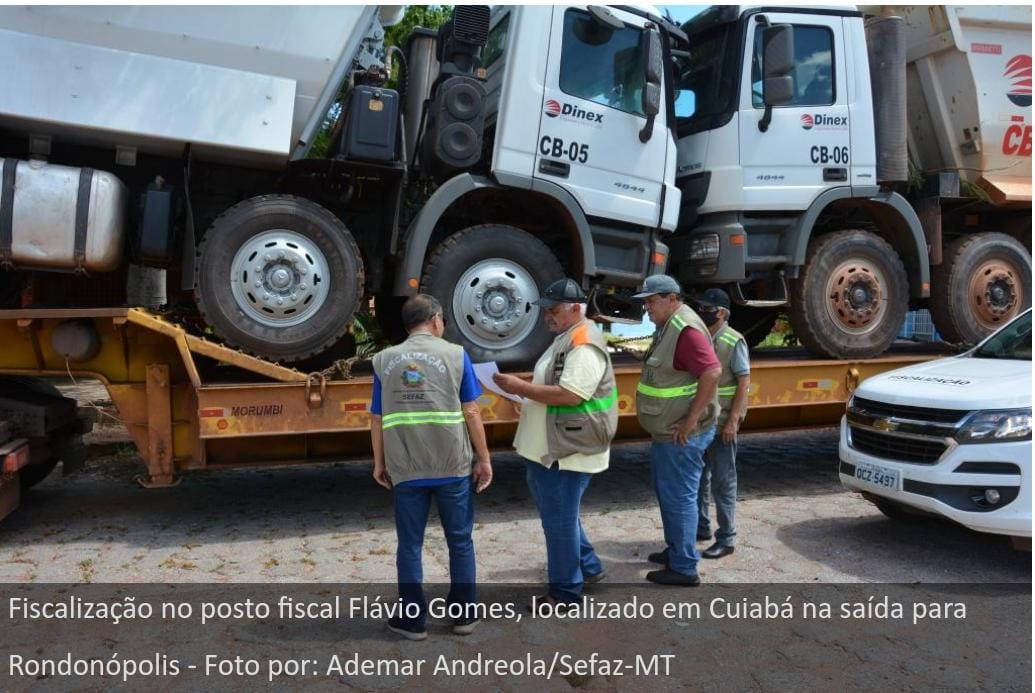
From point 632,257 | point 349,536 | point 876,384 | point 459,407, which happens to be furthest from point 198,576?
point 876,384

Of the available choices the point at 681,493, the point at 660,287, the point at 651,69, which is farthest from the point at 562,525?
the point at 651,69

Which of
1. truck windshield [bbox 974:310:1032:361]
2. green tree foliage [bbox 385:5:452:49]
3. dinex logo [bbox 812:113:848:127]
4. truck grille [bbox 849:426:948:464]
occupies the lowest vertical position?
truck grille [bbox 849:426:948:464]

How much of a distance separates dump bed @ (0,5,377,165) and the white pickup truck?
3894 mm

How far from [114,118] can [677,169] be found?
4080mm

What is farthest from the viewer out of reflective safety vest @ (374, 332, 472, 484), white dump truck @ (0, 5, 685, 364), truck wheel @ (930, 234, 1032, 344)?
truck wheel @ (930, 234, 1032, 344)

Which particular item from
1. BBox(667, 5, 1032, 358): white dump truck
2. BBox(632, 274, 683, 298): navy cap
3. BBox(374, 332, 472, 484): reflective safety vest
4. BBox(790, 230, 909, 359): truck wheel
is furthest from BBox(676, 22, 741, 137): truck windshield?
BBox(374, 332, 472, 484): reflective safety vest

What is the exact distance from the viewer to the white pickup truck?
4336mm

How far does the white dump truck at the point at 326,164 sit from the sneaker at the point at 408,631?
202 centimetres

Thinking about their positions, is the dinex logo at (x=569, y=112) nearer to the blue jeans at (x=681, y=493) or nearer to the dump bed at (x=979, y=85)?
the blue jeans at (x=681, y=493)

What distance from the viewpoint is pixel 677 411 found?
421 cm

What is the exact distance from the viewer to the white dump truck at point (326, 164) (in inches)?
178

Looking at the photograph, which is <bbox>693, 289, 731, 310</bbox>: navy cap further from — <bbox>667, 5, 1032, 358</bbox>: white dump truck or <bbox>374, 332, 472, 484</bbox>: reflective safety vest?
<bbox>374, 332, 472, 484</bbox>: reflective safety vest

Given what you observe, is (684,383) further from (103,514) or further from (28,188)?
(103,514)

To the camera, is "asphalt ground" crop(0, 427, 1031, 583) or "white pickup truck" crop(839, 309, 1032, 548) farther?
"asphalt ground" crop(0, 427, 1031, 583)
